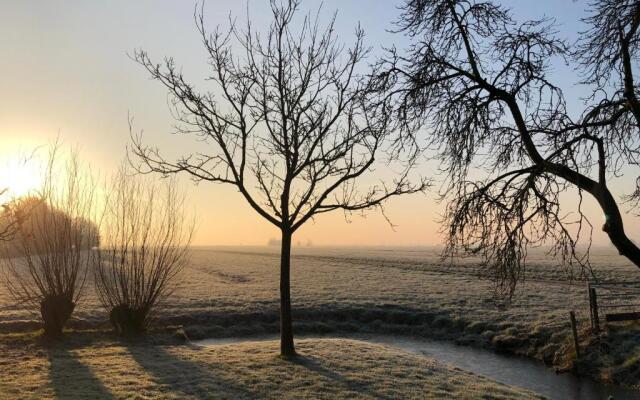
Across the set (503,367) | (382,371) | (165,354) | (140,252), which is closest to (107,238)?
(140,252)

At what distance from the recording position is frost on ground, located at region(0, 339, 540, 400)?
37.6ft

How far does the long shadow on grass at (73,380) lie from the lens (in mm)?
10883

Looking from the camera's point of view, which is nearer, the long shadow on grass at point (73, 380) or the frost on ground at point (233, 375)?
the long shadow on grass at point (73, 380)

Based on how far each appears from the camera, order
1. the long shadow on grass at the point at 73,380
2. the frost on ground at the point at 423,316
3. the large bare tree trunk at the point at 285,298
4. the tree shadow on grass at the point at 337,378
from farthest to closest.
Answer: the frost on ground at the point at 423,316 < the large bare tree trunk at the point at 285,298 < the tree shadow on grass at the point at 337,378 < the long shadow on grass at the point at 73,380

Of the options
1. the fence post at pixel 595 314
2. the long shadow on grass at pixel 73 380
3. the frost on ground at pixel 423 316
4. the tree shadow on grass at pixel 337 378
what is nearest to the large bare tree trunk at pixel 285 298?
the tree shadow on grass at pixel 337 378

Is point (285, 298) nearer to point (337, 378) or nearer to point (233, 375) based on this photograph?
point (233, 375)

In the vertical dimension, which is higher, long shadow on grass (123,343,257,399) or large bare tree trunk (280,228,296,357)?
large bare tree trunk (280,228,296,357)

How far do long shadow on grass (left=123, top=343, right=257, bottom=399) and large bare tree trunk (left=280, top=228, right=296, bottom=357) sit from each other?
2119 mm

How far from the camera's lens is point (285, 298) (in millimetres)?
14477

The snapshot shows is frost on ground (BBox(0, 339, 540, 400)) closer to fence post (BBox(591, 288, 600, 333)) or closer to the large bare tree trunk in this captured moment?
the large bare tree trunk

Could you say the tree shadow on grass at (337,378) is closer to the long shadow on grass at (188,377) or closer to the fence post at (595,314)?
the long shadow on grass at (188,377)

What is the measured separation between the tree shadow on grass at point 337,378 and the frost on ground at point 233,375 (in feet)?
0.07

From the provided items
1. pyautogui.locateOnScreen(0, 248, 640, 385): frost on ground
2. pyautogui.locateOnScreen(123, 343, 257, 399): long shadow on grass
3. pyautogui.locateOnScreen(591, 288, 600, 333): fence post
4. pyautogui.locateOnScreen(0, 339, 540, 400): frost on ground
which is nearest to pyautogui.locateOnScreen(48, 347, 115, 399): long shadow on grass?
pyautogui.locateOnScreen(0, 339, 540, 400): frost on ground

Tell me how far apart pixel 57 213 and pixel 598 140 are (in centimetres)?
1760
